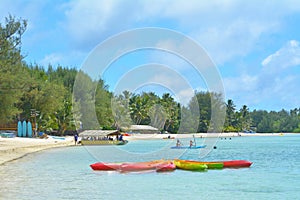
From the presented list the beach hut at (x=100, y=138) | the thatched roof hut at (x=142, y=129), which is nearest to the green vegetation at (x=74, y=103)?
the thatched roof hut at (x=142, y=129)

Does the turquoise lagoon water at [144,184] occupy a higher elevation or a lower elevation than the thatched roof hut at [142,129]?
lower

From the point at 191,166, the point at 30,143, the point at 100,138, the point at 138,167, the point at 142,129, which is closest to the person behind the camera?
the point at 138,167

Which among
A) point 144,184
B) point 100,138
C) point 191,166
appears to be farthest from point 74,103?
point 144,184

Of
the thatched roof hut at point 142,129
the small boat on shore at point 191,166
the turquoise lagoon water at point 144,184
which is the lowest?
the turquoise lagoon water at point 144,184

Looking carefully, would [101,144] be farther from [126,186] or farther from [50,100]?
[126,186]

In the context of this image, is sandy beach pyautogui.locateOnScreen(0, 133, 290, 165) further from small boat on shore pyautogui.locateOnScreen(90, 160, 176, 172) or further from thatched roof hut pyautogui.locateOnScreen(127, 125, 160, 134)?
small boat on shore pyautogui.locateOnScreen(90, 160, 176, 172)

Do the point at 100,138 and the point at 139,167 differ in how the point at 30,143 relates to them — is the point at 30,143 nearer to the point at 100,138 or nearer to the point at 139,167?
the point at 100,138

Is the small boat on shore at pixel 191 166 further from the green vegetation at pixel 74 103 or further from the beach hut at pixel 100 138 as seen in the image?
the beach hut at pixel 100 138

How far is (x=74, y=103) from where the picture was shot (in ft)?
207

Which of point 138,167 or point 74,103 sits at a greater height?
point 74,103

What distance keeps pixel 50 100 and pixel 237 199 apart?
145 ft

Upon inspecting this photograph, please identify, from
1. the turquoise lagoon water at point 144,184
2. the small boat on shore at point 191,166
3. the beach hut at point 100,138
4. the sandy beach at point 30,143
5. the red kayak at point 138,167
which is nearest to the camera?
the turquoise lagoon water at point 144,184

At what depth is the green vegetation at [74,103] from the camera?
3638 centimetres

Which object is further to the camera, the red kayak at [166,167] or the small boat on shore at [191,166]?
the small boat on shore at [191,166]
